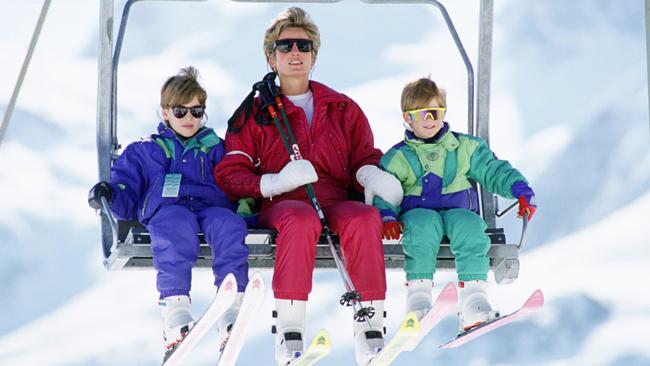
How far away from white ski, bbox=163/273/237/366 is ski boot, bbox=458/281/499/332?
4.29 feet

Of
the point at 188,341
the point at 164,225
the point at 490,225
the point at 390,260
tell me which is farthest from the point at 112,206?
the point at 490,225

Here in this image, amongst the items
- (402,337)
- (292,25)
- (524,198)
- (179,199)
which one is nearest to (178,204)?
(179,199)

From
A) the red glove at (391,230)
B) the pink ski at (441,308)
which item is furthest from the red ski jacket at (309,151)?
the pink ski at (441,308)

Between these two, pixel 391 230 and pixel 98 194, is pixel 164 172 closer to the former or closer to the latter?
pixel 98 194

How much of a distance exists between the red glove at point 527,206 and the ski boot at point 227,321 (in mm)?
1662

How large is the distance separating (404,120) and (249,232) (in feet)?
4.07

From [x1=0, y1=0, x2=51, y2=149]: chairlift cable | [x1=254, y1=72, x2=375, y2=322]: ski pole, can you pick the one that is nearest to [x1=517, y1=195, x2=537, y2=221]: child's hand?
[x1=254, y1=72, x2=375, y2=322]: ski pole

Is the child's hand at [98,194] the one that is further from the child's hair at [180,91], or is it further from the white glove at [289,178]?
the white glove at [289,178]

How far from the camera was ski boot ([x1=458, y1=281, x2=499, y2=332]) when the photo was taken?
7.77 meters

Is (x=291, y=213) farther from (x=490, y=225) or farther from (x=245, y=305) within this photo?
(x=490, y=225)

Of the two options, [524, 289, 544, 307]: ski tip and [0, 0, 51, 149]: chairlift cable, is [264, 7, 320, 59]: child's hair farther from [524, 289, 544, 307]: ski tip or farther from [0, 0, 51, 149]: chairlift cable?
[524, 289, 544, 307]: ski tip

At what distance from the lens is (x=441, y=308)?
759 cm

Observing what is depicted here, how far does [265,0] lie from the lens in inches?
358

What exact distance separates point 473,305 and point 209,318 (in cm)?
146
